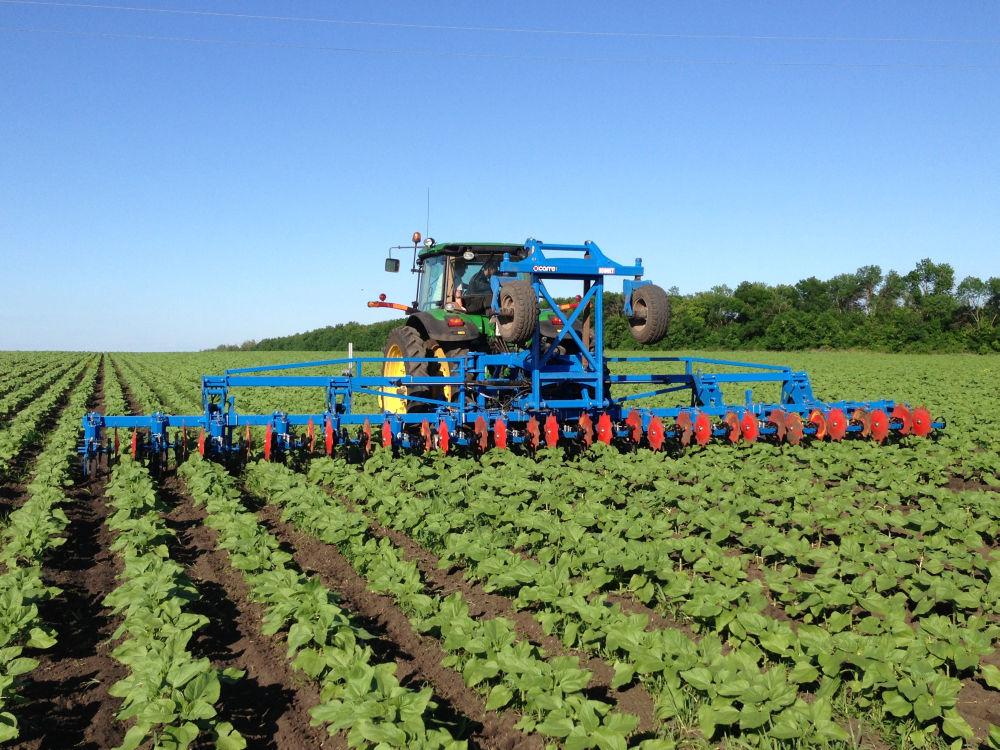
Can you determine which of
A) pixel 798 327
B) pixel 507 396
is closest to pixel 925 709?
pixel 507 396

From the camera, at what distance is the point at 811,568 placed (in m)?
5.32

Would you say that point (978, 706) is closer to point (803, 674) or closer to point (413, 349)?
point (803, 674)

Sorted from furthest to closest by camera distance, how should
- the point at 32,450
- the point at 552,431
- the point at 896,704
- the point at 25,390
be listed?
the point at 25,390
the point at 32,450
the point at 552,431
the point at 896,704

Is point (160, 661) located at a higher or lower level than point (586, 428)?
lower

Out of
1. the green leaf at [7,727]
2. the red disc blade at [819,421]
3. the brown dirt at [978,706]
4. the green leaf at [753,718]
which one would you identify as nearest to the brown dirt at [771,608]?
the brown dirt at [978,706]

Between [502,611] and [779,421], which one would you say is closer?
A: [502,611]

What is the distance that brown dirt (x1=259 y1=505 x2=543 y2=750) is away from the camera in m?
3.36

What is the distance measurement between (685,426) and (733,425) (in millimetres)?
701

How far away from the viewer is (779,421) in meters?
9.45

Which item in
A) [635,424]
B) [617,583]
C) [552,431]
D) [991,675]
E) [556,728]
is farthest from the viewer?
[635,424]

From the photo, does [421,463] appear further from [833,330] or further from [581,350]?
[833,330]

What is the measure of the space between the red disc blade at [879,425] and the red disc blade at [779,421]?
1.17 m

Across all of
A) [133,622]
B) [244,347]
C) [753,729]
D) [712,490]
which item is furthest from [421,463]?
[244,347]

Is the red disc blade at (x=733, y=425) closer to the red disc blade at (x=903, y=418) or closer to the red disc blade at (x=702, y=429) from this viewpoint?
the red disc blade at (x=702, y=429)
